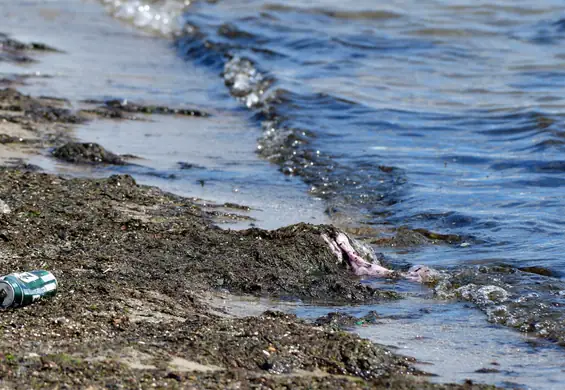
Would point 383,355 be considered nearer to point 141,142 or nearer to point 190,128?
point 141,142

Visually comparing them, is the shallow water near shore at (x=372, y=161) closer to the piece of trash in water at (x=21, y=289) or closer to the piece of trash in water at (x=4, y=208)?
the piece of trash in water at (x=21, y=289)

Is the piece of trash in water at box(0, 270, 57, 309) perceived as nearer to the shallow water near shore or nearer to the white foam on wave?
the shallow water near shore

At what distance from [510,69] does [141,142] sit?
264 inches

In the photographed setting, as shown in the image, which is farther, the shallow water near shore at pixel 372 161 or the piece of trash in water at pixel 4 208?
the piece of trash in water at pixel 4 208

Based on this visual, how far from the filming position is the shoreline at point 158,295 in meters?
3.81

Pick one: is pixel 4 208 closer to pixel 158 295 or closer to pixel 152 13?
pixel 158 295

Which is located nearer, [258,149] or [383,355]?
[383,355]

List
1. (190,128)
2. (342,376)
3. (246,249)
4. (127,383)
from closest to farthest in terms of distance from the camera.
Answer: (127,383) < (342,376) < (246,249) < (190,128)

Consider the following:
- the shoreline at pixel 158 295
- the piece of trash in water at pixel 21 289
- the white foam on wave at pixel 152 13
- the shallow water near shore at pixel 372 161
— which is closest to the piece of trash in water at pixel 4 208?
the shoreline at pixel 158 295

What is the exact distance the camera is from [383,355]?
426 cm

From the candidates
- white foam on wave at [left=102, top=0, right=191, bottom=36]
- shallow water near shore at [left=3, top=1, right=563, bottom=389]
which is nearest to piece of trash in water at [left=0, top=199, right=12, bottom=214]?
shallow water near shore at [left=3, top=1, right=563, bottom=389]

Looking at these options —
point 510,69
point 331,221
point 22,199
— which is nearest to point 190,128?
point 331,221

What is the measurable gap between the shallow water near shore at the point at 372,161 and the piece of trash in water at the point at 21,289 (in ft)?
4.37

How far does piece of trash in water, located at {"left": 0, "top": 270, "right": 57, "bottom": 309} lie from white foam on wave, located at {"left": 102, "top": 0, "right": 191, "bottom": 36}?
45.2 feet
